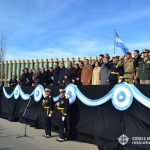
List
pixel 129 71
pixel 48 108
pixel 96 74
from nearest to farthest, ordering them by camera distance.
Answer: pixel 129 71 → pixel 96 74 → pixel 48 108

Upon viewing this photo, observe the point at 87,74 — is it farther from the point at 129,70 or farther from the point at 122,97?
the point at 122,97

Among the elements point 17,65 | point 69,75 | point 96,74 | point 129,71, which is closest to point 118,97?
point 129,71

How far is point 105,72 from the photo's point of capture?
1288 centimetres

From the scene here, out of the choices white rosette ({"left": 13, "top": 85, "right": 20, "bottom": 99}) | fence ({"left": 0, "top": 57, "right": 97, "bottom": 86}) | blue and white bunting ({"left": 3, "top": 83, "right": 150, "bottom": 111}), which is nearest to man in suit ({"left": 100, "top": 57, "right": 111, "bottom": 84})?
blue and white bunting ({"left": 3, "top": 83, "right": 150, "bottom": 111})

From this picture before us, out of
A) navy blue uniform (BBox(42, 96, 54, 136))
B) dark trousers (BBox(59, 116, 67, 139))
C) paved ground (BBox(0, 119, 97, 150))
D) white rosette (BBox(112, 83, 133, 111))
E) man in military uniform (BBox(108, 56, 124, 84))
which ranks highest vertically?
man in military uniform (BBox(108, 56, 124, 84))

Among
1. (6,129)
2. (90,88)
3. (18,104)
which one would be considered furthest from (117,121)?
(18,104)

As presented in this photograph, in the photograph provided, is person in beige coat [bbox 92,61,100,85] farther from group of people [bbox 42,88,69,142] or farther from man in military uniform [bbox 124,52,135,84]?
man in military uniform [bbox 124,52,135,84]

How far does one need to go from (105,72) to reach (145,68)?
2499 millimetres

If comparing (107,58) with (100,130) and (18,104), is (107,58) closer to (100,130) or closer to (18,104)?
(100,130)

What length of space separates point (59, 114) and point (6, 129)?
120 inches

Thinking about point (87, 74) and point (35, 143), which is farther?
point (87, 74)

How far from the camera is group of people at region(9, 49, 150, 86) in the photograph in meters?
10.7

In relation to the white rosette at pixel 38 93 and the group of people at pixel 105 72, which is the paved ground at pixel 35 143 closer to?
the white rosette at pixel 38 93

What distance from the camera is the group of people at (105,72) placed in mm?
10742
